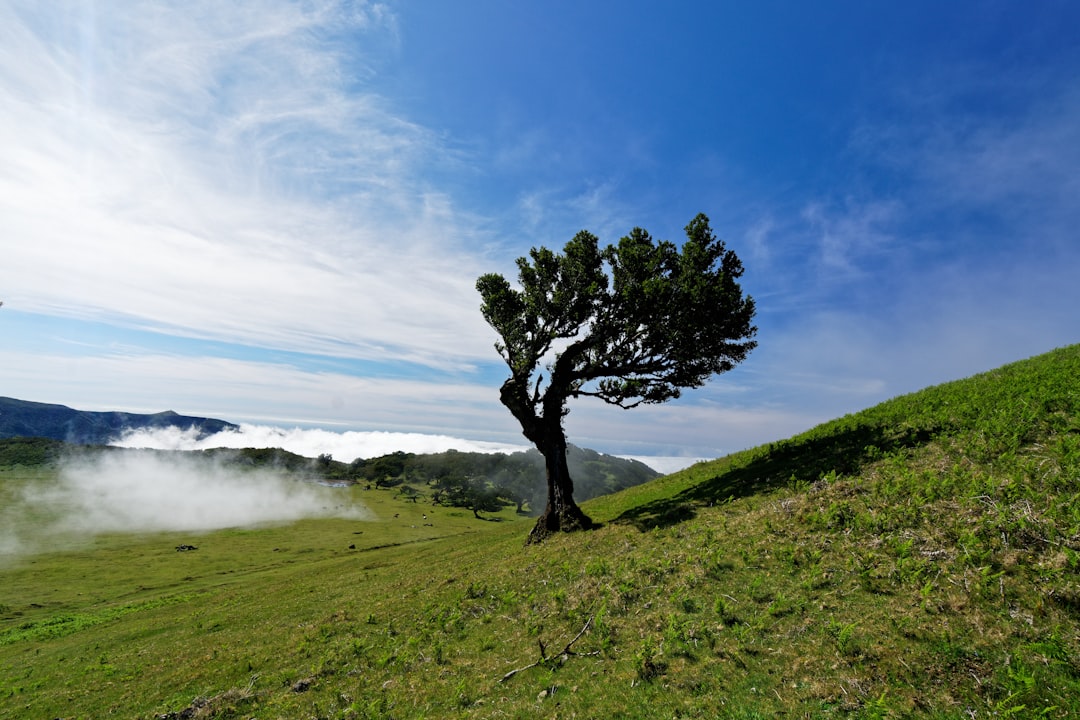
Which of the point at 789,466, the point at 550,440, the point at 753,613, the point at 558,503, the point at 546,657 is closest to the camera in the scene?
the point at 753,613

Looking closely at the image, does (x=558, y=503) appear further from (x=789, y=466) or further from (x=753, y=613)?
(x=753, y=613)

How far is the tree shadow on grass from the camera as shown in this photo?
81.2ft

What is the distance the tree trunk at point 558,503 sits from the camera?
1399 inches

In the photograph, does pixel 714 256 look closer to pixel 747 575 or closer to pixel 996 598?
pixel 747 575

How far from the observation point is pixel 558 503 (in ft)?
121

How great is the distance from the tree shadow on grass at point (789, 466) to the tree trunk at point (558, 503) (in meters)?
3.32

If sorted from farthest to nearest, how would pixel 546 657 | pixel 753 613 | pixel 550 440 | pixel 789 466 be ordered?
pixel 550 440
pixel 789 466
pixel 546 657
pixel 753 613

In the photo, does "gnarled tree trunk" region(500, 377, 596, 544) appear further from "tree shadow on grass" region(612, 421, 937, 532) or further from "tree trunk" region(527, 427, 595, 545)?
"tree shadow on grass" region(612, 421, 937, 532)

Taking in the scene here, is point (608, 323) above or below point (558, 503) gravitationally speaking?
above

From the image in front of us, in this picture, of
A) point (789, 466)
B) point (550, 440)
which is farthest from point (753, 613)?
point (550, 440)

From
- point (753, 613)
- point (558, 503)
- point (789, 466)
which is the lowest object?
point (753, 613)

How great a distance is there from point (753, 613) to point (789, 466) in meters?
17.5

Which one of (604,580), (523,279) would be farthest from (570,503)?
(523,279)

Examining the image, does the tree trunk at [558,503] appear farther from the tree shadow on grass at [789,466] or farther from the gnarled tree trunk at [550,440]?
the tree shadow on grass at [789,466]
